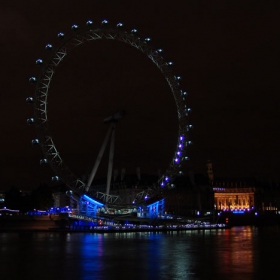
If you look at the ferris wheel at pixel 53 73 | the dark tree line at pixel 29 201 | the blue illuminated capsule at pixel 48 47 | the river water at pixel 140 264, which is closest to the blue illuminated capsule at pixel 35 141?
the ferris wheel at pixel 53 73

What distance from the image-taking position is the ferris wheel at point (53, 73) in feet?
152

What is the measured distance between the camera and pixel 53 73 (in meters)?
46.4

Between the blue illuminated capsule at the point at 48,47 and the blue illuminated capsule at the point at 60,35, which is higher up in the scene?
the blue illuminated capsule at the point at 60,35

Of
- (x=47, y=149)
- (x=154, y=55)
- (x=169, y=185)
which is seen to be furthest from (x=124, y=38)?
(x=169, y=185)

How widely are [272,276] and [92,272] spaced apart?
595 centimetres

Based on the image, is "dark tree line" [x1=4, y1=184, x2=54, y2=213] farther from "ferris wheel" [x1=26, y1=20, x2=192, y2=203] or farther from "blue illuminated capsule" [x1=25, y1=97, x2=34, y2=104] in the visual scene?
"blue illuminated capsule" [x1=25, y1=97, x2=34, y2=104]

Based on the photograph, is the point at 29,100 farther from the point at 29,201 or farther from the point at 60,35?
the point at 29,201

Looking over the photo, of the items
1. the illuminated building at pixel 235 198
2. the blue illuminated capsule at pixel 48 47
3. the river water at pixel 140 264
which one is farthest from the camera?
the illuminated building at pixel 235 198

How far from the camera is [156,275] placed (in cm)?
1731

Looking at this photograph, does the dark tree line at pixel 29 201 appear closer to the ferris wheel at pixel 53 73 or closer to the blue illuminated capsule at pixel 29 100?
the ferris wheel at pixel 53 73

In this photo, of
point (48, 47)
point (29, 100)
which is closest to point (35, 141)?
point (29, 100)

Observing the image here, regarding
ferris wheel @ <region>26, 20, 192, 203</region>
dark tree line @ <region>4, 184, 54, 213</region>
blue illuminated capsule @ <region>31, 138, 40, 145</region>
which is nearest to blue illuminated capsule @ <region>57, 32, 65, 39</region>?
ferris wheel @ <region>26, 20, 192, 203</region>

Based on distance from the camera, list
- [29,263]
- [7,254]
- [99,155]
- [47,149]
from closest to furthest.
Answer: [29,263], [7,254], [47,149], [99,155]

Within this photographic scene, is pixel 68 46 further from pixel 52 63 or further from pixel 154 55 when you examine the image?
pixel 154 55
